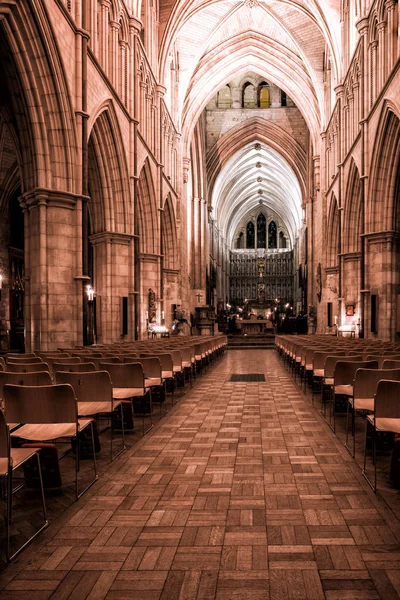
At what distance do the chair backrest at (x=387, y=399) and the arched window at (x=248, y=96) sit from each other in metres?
40.1

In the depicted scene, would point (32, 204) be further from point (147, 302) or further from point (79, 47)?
point (147, 302)

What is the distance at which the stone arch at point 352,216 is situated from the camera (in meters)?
21.6

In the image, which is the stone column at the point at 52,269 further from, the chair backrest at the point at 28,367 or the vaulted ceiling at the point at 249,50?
the vaulted ceiling at the point at 249,50

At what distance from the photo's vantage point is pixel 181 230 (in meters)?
30.6

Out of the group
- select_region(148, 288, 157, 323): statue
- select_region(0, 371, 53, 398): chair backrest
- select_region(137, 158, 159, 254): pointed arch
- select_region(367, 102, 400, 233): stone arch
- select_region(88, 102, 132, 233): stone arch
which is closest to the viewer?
select_region(0, 371, 53, 398): chair backrest

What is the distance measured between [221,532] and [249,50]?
33.7 m

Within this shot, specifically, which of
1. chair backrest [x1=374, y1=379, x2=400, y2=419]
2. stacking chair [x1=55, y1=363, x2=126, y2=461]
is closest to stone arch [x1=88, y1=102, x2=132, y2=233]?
stacking chair [x1=55, y1=363, x2=126, y2=461]

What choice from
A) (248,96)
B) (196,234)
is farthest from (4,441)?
(248,96)

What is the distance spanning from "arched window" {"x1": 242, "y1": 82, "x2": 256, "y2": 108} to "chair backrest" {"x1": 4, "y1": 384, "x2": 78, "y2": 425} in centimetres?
4056

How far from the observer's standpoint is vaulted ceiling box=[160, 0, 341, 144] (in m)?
28.8

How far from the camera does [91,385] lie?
4.96 meters

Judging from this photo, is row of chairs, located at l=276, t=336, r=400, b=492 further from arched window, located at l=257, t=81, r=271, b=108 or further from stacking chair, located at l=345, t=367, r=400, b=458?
arched window, located at l=257, t=81, r=271, b=108

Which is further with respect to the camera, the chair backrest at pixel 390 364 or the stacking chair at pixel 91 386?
the chair backrest at pixel 390 364

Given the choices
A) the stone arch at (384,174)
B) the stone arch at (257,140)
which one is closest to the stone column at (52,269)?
the stone arch at (384,174)
